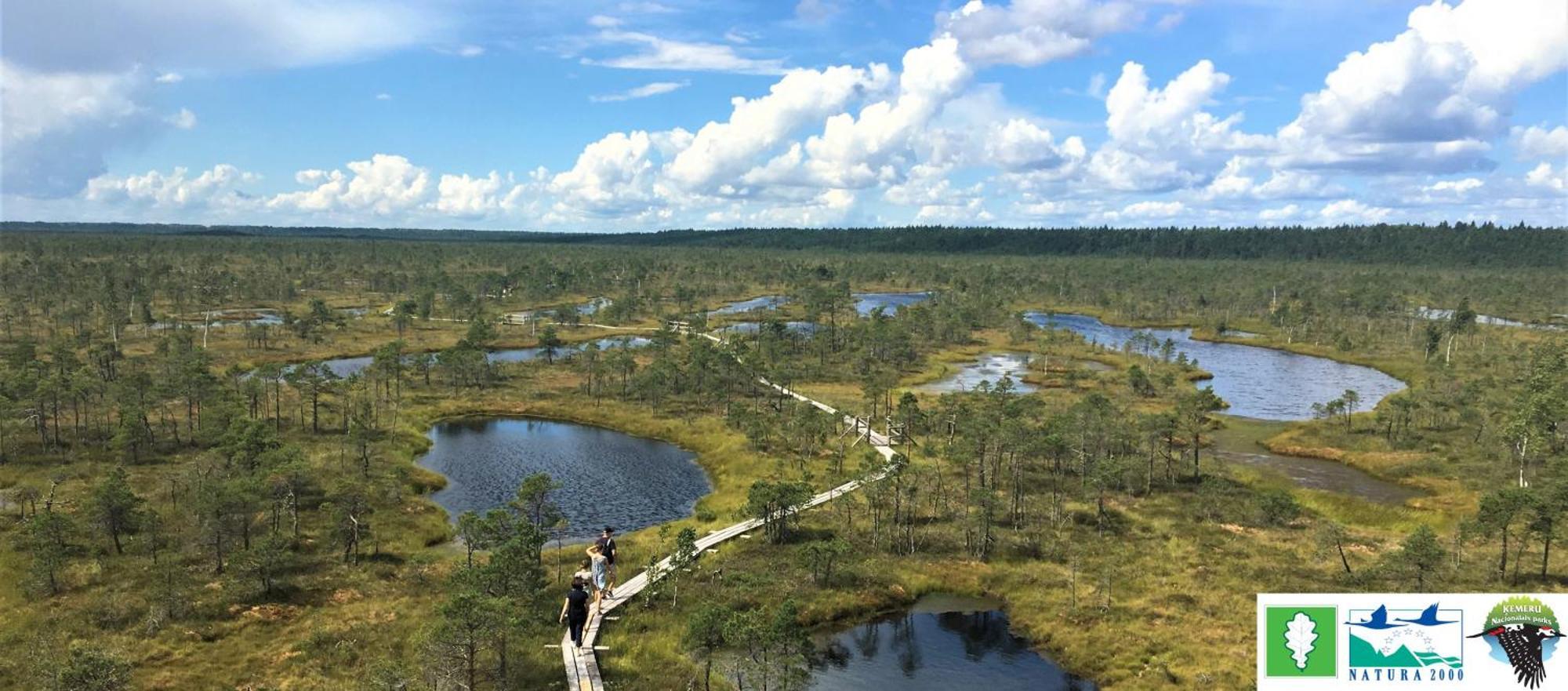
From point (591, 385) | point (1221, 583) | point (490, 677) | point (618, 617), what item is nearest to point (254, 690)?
point (490, 677)

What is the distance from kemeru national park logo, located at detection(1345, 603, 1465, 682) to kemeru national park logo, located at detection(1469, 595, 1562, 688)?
2.82ft

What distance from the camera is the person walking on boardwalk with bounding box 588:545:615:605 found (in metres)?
45.4

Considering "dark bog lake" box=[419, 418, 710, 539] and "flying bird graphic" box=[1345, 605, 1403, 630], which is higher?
"flying bird graphic" box=[1345, 605, 1403, 630]

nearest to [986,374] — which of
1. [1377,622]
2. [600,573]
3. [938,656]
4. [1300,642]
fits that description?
[938,656]

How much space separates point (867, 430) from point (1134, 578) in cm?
3771

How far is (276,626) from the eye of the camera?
46.2m

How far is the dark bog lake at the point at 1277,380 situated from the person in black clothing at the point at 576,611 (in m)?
101

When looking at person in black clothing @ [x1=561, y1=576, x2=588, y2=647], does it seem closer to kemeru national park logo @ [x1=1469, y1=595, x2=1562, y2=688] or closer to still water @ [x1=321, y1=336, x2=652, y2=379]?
kemeru national park logo @ [x1=1469, y1=595, x2=1562, y2=688]

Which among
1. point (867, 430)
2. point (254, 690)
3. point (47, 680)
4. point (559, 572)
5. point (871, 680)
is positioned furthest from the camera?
point (867, 430)

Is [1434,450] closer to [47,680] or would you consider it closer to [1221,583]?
[1221,583]

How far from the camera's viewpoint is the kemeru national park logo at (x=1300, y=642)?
92.2ft

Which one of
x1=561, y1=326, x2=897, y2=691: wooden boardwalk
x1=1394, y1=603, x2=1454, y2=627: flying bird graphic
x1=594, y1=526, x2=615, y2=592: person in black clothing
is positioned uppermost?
x1=1394, y1=603, x2=1454, y2=627: flying bird graphic

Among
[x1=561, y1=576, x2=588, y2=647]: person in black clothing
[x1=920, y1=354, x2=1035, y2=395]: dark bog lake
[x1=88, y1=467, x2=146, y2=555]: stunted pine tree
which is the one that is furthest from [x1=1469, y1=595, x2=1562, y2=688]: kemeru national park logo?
[x1=920, y1=354, x2=1035, y2=395]: dark bog lake

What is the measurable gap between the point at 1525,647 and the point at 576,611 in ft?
124
